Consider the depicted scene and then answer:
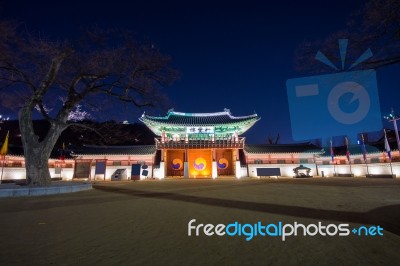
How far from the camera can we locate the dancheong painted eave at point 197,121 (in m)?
29.5

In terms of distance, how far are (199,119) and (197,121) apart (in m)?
0.91

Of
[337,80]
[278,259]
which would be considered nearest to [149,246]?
[278,259]

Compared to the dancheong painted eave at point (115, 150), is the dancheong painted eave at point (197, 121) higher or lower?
higher

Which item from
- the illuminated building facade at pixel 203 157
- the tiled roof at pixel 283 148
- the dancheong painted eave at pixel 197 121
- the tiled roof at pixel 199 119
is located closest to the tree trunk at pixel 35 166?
the illuminated building facade at pixel 203 157

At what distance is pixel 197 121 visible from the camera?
32156mm

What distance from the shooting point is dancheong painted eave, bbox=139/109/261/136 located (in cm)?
2950

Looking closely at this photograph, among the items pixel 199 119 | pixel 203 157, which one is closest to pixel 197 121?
pixel 199 119

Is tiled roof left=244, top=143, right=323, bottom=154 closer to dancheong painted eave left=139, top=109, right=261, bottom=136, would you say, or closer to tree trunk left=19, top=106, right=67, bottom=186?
dancheong painted eave left=139, top=109, right=261, bottom=136

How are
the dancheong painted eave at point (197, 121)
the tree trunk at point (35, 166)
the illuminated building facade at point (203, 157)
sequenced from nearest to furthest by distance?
the tree trunk at point (35, 166), the illuminated building facade at point (203, 157), the dancheong painted eave at point (197, 121)

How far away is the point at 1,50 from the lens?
30.9 ft

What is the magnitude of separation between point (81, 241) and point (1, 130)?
6065 cm

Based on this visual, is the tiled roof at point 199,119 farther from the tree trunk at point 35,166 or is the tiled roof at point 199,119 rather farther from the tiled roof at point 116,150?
the tree trunk at point 35,166

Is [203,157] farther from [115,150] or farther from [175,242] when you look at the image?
[175,242]

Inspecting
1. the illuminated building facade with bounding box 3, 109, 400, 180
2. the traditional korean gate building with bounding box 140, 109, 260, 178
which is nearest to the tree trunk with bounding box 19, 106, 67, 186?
the illuminated building facade with bounding box 3, 109, 400, 180
